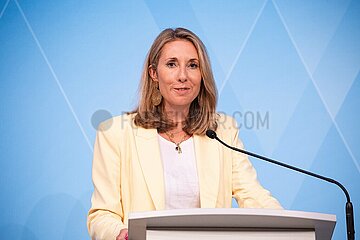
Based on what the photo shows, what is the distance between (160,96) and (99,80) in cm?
58

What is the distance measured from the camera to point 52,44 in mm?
3219

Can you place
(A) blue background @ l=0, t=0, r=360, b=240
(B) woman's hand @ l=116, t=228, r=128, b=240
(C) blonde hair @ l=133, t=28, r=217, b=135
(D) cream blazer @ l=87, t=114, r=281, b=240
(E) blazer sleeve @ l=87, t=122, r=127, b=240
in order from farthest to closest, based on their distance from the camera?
(A) blue background @ l=0, t=0, r=360, b=240, (C) blonde hair @ l=133, t=28, r=217, b=135, (D) cream blazer @ l=87, t=114, r=281, b=240, (E) blazer sleeve @ l=87, t=122, r=127, b=240, (B) woman's hand @ l=116, t=228, r=128, b=240

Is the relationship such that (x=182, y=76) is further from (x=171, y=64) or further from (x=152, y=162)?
(x=152, y=162)

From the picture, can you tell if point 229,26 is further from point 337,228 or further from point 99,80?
point 337,228

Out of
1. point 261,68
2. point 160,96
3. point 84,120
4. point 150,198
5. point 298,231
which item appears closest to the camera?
point 298,231

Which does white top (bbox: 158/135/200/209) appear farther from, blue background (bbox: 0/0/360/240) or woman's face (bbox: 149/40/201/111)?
blue background (bbox: 0/0/360/240)

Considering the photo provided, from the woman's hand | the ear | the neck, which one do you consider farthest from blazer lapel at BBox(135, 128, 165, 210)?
the woman's hand

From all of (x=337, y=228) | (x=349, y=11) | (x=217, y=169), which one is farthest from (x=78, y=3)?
(x=337, y=228)

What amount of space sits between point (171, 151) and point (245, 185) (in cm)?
35

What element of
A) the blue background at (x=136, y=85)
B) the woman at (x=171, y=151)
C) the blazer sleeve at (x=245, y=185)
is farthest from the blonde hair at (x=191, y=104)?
the blue background at (x=136, y=85)

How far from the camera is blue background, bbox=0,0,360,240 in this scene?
3123 millimetres

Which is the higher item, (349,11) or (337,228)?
(349,11)

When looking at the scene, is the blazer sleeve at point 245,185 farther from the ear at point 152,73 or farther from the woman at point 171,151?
the ear at point 152,73

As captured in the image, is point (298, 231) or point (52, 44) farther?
point (52, 44)
